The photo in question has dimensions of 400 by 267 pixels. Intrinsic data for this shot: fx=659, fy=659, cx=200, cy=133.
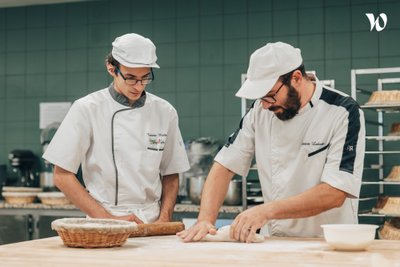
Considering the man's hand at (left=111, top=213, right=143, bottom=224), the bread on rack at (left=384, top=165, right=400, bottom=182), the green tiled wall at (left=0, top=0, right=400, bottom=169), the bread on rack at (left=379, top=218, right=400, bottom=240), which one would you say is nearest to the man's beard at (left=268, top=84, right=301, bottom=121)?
the man's hand at (left=111, top=213, right=143, bottom=224)

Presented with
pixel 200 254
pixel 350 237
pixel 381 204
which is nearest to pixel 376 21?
pixel 381 204

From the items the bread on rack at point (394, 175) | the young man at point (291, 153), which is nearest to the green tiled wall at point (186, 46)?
the bread on rack at point (394, 175)

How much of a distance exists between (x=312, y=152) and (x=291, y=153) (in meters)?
0.09

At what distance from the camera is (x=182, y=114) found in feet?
18.3

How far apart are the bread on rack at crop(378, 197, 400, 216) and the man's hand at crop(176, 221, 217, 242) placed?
2363 mm

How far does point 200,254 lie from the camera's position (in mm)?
2006

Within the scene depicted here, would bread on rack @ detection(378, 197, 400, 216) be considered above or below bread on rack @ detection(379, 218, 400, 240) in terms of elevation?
above

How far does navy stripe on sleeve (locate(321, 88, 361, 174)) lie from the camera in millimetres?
2459

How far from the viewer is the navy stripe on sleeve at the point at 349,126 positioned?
246cm

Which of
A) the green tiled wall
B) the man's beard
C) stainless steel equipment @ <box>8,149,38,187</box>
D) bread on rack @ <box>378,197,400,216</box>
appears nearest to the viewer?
the man's beard

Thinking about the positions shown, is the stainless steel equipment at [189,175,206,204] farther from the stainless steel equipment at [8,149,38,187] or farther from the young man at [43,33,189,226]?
the young man at [43,33,189,226]

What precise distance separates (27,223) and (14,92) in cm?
149

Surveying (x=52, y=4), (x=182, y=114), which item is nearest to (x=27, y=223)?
(x=182, y=114)

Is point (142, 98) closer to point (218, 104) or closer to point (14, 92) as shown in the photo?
point (218, 104)
